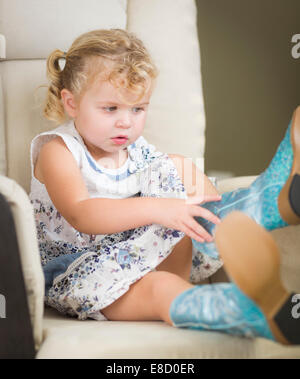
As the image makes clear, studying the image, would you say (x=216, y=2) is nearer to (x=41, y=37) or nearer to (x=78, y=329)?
(x=41, y=37)

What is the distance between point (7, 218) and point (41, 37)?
26.9 inches

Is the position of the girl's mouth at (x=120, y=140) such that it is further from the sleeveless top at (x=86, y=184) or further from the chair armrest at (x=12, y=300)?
the chair armrest at (x=12, y=300)

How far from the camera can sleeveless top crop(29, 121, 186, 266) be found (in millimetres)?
1039

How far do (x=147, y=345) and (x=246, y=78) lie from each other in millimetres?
1398

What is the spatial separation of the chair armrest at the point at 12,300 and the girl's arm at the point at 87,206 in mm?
209

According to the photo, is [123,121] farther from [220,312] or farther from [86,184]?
[220,312]

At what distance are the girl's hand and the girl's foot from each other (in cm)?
19

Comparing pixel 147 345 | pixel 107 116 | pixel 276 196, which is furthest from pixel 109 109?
pixel 147 345

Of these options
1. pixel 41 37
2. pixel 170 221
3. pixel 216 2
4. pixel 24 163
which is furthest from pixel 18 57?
pixel 216 2

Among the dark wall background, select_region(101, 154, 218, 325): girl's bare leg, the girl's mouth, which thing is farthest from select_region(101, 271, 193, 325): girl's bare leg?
the dark wall background

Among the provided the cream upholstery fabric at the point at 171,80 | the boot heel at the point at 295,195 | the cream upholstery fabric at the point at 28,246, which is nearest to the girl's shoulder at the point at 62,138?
the cream upholstery fabric at the point at 171,80

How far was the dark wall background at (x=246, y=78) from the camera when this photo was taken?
1837 mm

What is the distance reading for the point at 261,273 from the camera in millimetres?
607

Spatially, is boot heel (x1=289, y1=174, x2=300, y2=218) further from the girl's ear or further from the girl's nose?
the girl's ear
